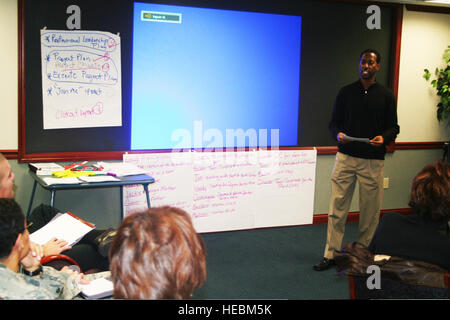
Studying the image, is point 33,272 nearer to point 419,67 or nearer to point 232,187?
point 232,187

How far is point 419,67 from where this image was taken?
500cm

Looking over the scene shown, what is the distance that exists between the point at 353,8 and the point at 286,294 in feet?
9.84

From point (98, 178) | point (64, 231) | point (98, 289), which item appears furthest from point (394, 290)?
point (98, 178)

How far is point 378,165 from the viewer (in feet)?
11.6

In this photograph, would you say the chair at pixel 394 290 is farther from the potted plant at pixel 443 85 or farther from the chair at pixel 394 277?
the potted plant at pixel 443 85

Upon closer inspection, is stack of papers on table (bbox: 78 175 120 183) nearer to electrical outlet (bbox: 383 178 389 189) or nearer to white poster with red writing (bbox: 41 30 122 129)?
white poster with red writing (bbox: 41 30 122 129)

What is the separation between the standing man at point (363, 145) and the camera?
11.4 ft

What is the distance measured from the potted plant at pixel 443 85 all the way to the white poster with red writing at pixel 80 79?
333 cm

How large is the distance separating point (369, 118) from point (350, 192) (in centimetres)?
59

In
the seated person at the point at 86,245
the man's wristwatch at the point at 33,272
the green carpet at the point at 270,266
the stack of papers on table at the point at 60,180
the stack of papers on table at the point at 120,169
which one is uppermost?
the stack of papers on table at the point at 120,169

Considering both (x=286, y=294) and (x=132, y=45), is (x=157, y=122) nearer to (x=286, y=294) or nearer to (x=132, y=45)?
(x=132, y=45)

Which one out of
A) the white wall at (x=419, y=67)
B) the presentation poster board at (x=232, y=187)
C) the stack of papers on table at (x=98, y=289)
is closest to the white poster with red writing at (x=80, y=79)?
the presentation poster board at (x=232, y=187)

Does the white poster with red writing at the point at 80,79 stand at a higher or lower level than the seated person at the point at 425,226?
higher

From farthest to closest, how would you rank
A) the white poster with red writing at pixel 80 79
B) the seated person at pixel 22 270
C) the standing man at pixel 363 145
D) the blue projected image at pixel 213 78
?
1. the blue projected image at pixel 213 78
2. the white poster with red writing at pixel 80 79
3. the standing man at pixel 363 145
4. the seated person at pixel 22 270
